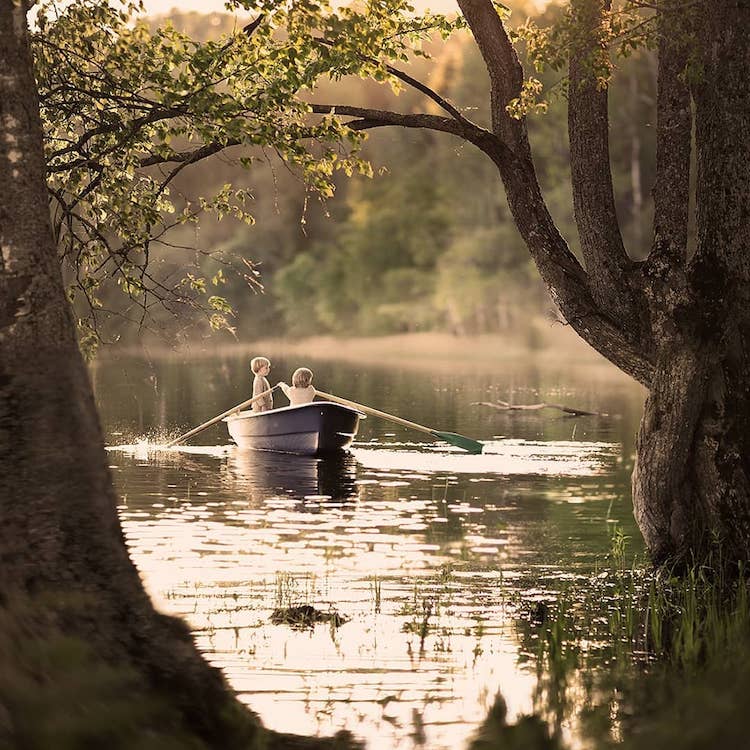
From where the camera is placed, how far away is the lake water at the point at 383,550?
842 centimetres

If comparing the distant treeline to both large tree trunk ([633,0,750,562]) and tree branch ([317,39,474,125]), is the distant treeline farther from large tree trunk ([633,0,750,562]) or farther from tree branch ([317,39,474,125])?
large tree trunk ([633,0,750,562])

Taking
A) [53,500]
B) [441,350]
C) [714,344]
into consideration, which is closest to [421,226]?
[441,350]

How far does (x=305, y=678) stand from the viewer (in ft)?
28.6

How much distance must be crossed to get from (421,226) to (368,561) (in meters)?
76.9

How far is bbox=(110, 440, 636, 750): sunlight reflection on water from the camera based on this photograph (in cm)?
831

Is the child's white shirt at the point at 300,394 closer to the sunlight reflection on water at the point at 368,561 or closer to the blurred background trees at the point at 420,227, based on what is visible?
the sunlight reflection on water at the point at 368,561

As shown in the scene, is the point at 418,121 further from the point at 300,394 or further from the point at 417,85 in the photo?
the point at 300,394

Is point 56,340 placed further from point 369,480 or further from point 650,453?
point 369,480

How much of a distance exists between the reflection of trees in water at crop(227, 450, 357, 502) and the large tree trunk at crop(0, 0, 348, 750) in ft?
42.9

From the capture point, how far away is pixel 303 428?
26656 millimetres

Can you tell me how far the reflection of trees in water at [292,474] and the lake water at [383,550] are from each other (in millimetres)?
58

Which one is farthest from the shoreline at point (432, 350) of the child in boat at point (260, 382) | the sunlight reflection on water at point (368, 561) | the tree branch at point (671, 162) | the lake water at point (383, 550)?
the tree branch at point (671, 162)

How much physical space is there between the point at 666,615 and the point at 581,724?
21.2 feet

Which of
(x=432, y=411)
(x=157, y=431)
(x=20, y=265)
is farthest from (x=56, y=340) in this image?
(x=432, y=411)
